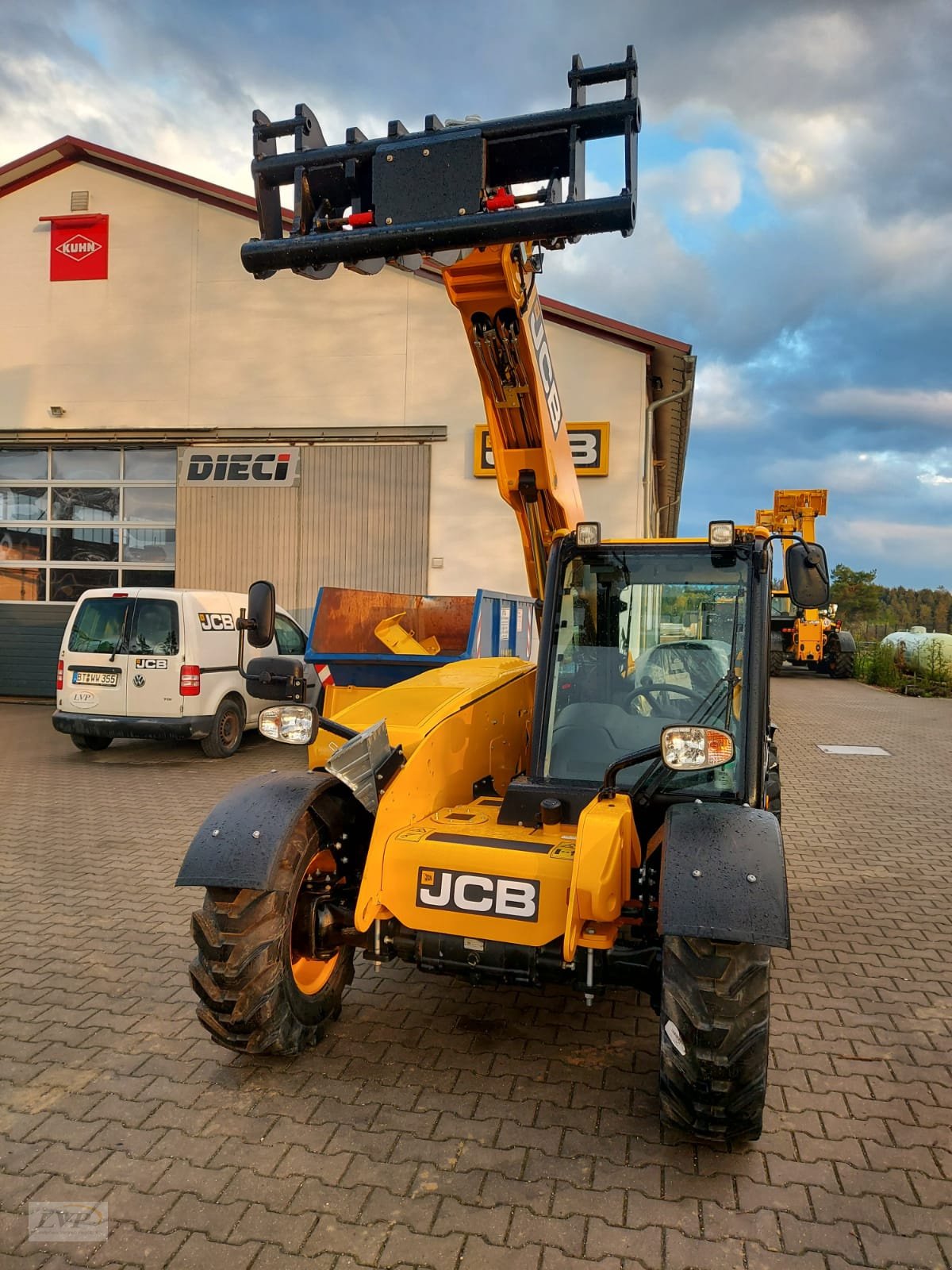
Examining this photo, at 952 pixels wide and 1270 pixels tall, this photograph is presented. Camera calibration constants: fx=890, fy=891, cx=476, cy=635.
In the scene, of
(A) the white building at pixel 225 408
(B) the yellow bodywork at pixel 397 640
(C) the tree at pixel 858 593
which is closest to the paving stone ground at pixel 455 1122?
(B) the yellow bodywork at pixel 397 640

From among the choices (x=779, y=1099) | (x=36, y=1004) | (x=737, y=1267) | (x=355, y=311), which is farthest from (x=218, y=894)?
(x=355, y=311)

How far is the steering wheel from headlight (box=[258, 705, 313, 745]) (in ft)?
4.93

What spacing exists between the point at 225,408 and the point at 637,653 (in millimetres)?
12760

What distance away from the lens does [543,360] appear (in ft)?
16.8

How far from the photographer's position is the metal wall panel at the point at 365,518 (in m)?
14.6

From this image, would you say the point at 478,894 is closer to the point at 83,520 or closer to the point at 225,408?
the point at 225,408

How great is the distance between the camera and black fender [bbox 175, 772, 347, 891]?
3281 millimetres

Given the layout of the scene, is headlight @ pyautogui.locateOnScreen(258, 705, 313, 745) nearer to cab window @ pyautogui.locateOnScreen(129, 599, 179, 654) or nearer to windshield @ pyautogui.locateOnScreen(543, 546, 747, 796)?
windshield @ pyautogui.locateOnScreen(543, 546, 747, 796)

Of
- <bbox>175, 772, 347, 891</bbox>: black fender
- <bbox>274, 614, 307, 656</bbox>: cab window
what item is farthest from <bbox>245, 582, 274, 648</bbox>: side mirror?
<bbox>274, 614, 307, 656</bbox>: cab window

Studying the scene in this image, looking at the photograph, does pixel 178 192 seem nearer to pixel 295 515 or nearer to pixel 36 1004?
pixel 295 515

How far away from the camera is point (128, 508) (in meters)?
16.0

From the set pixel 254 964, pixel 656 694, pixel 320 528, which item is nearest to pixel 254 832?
pixel 254 964

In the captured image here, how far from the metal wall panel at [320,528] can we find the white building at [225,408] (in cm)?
3

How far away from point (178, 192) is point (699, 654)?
49.7 ft
